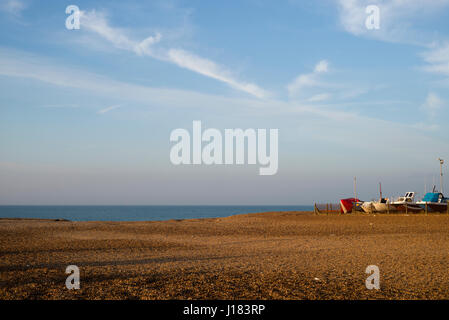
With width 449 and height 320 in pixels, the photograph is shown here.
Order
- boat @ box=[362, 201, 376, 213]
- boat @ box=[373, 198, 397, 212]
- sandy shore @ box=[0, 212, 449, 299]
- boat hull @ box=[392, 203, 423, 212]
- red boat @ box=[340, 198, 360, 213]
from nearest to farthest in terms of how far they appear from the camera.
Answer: sandy shore @ box=[0, 212, 449, 299], boat hull @ box=[392, 203, 423, 212], boat @ box=[373, 198, 397, 212], boat @ box=[362, 201, 376, 213], red boat @ box=[340, 198, 360, 213]

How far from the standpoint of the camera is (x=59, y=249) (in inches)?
719

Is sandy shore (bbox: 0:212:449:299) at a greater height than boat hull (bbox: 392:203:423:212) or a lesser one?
lesser

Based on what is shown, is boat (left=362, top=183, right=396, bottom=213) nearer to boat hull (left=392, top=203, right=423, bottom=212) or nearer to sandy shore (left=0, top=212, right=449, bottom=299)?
boat hull (left=392, top=203, right=423, bottom=212)

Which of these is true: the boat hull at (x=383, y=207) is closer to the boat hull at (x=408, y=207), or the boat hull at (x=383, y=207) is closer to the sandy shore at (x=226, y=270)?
the boat hull at (x=408, y=207)

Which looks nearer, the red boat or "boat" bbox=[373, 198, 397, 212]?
"boat" bbox=[373, 198, 397, 212]

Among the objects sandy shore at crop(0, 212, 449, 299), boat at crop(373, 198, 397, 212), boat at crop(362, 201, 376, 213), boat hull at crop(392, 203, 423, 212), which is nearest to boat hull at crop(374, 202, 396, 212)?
boat at crop(373, 198, 397, 212)

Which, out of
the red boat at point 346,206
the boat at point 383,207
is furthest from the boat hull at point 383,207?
the red boat at point 346,206

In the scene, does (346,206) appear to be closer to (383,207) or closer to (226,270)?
(383,207)

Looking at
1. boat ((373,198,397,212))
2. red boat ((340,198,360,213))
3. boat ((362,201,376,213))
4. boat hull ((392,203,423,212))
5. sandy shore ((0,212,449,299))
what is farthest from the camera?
red boat ((340,198,360,213))

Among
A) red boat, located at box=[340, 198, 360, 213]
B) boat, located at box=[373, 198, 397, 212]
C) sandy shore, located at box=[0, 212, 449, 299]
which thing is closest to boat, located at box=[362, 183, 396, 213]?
boat, located at box=[373, 198, 397, 212]
